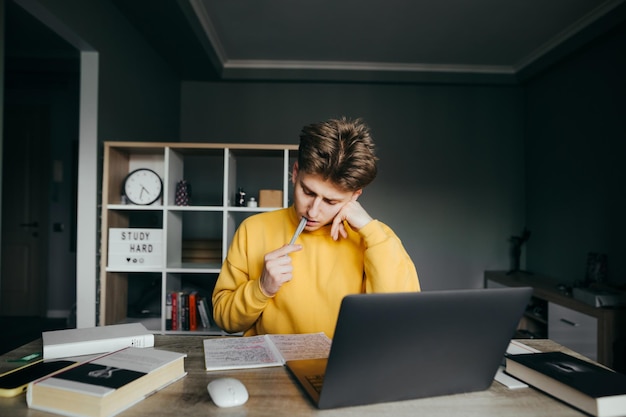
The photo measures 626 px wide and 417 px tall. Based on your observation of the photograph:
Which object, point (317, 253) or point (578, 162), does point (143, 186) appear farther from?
point (578, 162)

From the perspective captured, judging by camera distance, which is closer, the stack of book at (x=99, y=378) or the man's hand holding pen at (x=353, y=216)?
the stack of book at (x=99, y=378)

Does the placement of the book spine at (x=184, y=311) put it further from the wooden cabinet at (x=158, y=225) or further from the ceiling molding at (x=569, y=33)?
the ceiling molding at (x=569, y=33)

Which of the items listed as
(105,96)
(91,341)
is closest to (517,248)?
(105,96)

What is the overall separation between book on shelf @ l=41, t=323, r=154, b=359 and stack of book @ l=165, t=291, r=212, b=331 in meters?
1.61

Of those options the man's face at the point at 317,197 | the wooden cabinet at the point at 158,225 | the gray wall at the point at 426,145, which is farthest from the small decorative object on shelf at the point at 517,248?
the man's face at the point at 317,197

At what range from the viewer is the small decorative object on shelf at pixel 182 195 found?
2691mm

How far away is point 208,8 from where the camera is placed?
3139 mm

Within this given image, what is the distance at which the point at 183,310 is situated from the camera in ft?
8.96

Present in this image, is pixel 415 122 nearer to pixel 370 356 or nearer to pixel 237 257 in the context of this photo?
pixel 237 257

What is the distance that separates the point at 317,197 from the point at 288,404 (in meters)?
0.60

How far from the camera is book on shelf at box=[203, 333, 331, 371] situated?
99cm

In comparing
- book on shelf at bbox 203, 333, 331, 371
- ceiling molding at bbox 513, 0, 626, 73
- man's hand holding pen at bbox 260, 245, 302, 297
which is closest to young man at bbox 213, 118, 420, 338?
man's hand holding pen at bbox 260, 245, 302, 297

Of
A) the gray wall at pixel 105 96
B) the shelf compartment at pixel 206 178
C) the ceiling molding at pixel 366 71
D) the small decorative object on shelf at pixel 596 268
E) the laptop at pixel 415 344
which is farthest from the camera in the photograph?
the shelf compartment at pixel 206 178

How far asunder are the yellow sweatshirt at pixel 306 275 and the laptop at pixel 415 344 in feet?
1.43
